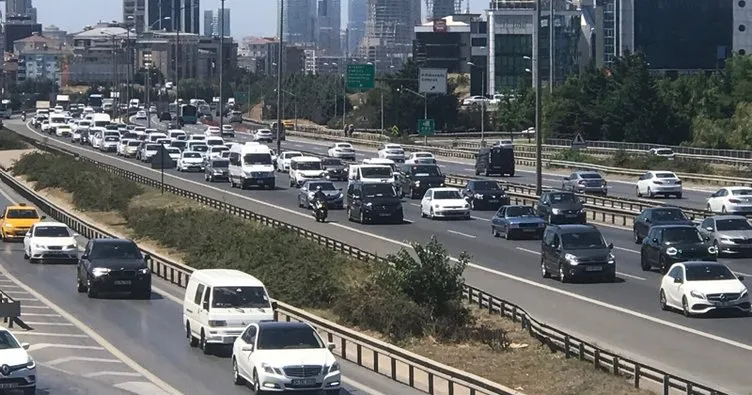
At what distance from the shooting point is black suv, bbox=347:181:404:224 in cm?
5438

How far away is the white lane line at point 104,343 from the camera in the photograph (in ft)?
78.0

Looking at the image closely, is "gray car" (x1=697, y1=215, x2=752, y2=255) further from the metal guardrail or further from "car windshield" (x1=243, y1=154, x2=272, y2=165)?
"car windshield" (x1=243, y1=154, x2=272, y2=165)

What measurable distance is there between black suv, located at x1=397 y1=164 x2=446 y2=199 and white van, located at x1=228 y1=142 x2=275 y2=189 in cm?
757

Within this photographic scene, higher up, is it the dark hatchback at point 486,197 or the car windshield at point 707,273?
the car windshield at point 707,273

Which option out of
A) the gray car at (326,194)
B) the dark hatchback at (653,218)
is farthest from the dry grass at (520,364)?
the gray car at (326,194)

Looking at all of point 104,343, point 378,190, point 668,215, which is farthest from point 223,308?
point 378,190

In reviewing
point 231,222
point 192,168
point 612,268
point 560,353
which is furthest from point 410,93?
point 560,353

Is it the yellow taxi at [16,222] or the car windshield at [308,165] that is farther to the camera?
the car windshield at [308,165]

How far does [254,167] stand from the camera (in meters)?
72.4

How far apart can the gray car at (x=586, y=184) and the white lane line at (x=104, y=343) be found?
30.7 metres

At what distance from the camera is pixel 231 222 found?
51281 millimetres

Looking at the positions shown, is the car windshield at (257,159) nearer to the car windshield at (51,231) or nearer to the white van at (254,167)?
the white van at (254,167)

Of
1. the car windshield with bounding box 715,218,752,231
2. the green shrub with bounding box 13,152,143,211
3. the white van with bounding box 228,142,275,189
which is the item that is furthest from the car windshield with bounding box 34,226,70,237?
the white van with bounding box 228,142,275,189

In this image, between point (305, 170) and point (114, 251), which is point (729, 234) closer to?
point (114, 251)
